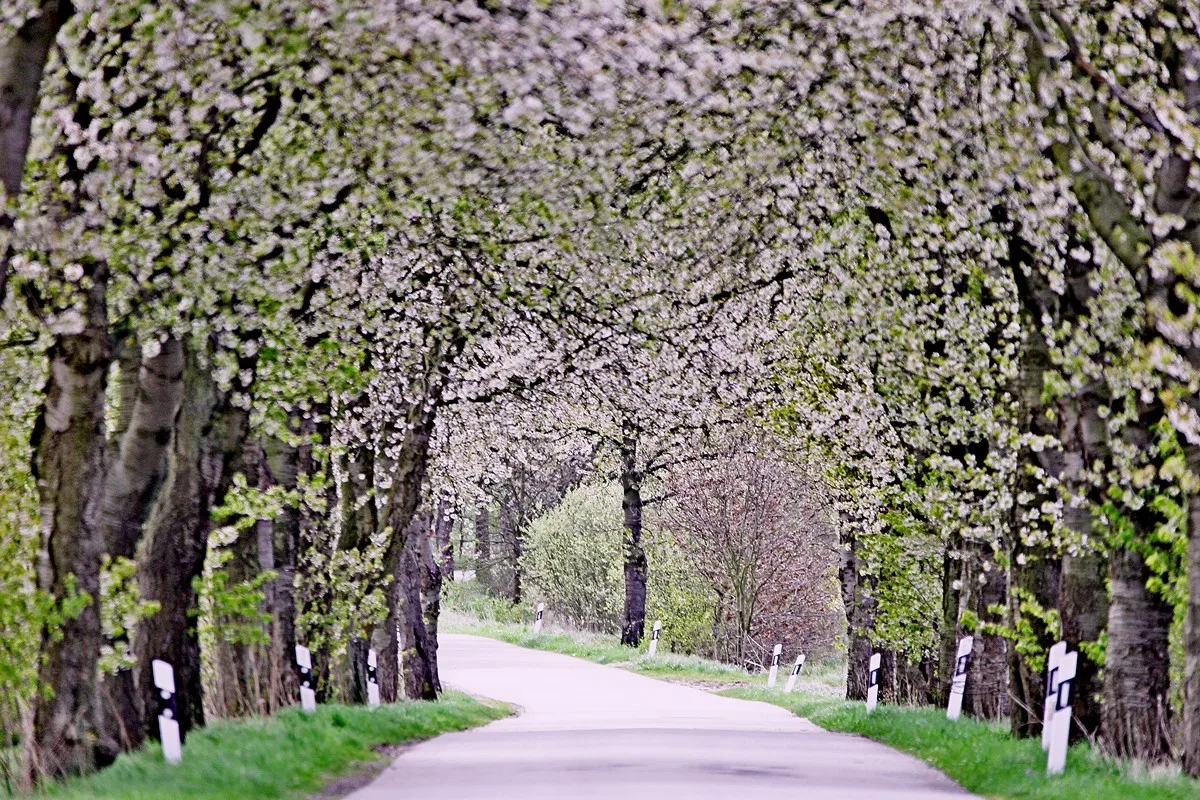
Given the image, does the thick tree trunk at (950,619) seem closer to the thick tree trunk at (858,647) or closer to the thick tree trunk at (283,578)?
the thick tree trunk at (858,647)

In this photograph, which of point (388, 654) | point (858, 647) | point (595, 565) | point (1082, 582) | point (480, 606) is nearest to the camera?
point (1082, 582)

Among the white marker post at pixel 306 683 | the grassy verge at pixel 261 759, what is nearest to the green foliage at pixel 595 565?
the grassy verge at pixel 261 759

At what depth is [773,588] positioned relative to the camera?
54.4 meters

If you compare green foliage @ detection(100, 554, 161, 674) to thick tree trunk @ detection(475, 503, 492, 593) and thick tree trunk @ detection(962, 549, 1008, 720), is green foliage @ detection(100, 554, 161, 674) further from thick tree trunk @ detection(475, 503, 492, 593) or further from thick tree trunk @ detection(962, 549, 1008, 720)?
thick tree trunk @ detection(475, 503, 492, 593)

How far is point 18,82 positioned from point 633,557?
4287 centimetres

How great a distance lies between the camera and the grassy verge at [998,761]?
41.6 feet

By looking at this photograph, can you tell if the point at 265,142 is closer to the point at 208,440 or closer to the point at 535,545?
the point at 208,440

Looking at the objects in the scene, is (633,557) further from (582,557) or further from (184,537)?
(184,537)

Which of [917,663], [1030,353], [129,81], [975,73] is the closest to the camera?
[129,81]

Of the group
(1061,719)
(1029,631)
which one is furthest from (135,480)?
(1029,631)

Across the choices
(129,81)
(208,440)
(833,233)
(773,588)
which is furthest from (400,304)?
(773,588)

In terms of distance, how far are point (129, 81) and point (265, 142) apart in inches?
129

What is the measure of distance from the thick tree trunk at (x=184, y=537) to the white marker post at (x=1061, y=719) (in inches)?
278

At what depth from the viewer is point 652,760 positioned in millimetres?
16391
